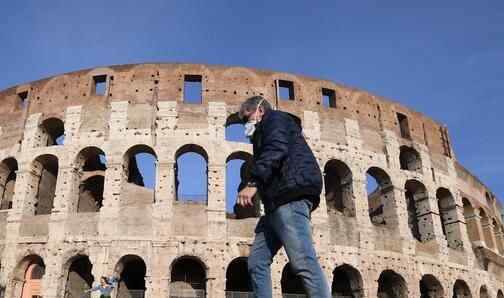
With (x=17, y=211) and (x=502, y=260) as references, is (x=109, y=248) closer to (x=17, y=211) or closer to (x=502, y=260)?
(x=17, y=211)

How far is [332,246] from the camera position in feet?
52.9

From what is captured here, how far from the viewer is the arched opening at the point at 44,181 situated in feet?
55.1

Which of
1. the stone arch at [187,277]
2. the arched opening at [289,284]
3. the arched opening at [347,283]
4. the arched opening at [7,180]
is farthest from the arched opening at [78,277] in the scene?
the arched opening at [347,283]

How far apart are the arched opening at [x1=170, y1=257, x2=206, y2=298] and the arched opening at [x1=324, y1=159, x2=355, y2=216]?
5122 millimetres

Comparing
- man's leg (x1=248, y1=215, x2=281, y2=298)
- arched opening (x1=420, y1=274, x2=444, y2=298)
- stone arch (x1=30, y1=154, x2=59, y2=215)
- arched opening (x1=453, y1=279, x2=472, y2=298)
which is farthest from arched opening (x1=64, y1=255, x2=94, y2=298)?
arched opening (x1=453, y1=279, x2=472, y2=298)

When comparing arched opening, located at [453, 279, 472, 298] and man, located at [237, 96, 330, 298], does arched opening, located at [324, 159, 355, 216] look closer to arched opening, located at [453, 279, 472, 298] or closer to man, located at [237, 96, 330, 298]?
arched opening, located at [453, 279, 472, 298]

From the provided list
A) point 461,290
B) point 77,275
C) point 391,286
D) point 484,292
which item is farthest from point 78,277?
point 484,292

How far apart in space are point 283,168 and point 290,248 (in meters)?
0.62

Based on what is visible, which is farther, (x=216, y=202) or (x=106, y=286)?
(x=216, y=202)

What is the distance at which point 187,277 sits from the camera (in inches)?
627

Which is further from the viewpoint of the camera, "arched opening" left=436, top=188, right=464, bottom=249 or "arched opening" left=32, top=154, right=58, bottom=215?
"arched opening" left=436, top=188, right=464, bottom=249

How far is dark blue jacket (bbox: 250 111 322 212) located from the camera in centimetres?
351

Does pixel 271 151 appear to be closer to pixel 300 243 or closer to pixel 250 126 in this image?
pixel 250 126

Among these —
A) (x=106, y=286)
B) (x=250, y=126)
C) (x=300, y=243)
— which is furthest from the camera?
(x=106, y=286)
